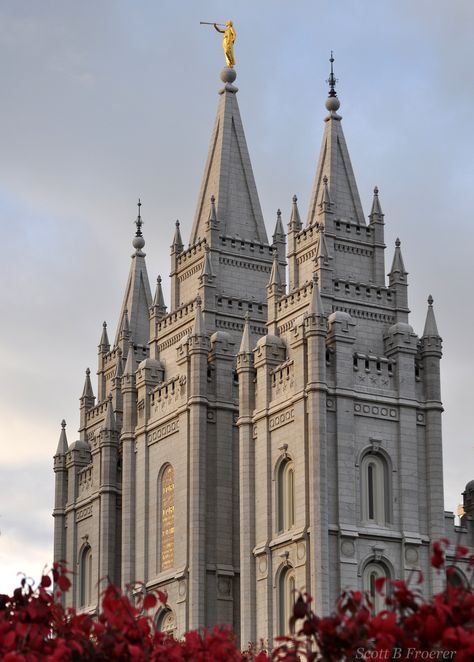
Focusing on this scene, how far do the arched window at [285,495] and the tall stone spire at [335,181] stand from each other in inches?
374

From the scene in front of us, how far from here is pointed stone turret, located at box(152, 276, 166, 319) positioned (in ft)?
202

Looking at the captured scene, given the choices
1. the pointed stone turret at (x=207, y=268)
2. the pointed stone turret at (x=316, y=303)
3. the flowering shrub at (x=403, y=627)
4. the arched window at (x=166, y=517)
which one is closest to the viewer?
the flowering shrub at (x=403, y=627)

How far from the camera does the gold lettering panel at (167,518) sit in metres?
55.4

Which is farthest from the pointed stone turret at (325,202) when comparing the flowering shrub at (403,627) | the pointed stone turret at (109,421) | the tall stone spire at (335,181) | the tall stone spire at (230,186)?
the flowering shrub at (403,627)

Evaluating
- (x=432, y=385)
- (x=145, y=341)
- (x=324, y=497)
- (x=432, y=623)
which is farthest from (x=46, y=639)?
(x=145, y=341)

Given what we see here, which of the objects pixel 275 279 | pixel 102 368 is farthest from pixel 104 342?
pixel 275 279

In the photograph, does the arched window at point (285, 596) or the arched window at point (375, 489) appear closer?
the arched window at point (285, 596)

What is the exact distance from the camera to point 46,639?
19.9 m

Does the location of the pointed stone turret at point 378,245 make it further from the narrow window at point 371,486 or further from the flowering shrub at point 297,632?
the flowering shrub at point 297,632

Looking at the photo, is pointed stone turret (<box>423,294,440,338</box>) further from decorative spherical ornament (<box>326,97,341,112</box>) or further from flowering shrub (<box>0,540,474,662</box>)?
flowering shrub (<box>0,540,474,662</box>)

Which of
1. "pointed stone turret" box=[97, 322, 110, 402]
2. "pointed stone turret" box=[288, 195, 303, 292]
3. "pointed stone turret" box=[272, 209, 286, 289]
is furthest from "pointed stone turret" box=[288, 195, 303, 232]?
"pointed stone turret" box=[97, 322, 110, 402]

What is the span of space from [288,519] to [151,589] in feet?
25.1

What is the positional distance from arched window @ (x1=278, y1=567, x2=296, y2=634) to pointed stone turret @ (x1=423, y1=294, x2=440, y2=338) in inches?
378

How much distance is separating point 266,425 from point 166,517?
6977 millimetres
